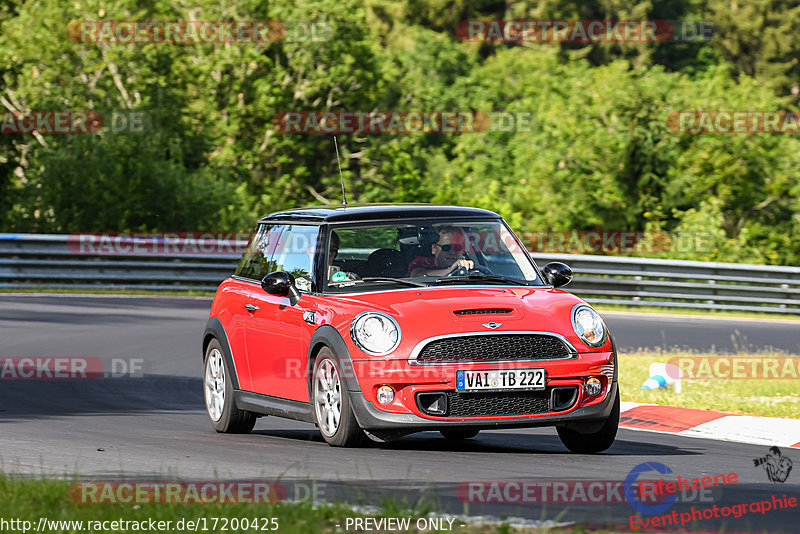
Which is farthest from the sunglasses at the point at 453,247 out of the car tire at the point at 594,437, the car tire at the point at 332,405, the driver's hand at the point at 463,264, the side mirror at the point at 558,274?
the car tire at the point at 594,437

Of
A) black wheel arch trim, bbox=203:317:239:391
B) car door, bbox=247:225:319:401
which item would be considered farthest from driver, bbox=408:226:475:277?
black wheel arch trim, bbox=203:317:239:391

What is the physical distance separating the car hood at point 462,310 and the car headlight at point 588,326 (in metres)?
0.04

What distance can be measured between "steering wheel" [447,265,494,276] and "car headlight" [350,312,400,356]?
1.04m

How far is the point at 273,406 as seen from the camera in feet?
32.3

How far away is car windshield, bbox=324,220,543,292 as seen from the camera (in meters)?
9.55

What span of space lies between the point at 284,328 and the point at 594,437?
229 cm

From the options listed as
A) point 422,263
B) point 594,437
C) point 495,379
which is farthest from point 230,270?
point 495,379

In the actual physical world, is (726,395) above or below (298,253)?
below

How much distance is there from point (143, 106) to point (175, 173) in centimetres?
438

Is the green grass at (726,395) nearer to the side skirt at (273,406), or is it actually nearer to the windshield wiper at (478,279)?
the windshield wiper at (478,279)

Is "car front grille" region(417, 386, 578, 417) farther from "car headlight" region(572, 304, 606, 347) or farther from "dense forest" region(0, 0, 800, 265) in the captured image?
"dense forest" region(0, 0, 800, 265)

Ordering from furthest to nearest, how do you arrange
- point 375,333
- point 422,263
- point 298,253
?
point 298,253 < point 422,263 < point 375,333

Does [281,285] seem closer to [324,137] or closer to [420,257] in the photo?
A: [420,257]

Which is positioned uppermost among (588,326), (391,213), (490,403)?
(391,213)
